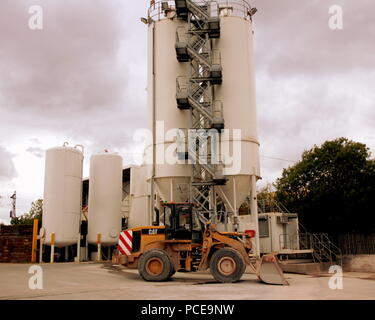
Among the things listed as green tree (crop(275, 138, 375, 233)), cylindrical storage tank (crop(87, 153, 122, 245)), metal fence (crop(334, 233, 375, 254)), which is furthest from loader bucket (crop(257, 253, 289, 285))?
cylindrical storage tank (crop(87, 153, 122, 245))

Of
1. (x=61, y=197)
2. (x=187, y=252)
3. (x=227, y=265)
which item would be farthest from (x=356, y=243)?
(x=61, y=197)

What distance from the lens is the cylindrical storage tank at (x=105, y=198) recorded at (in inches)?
1210

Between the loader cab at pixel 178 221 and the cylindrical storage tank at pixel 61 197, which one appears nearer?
the loader cab at pixel 178 221

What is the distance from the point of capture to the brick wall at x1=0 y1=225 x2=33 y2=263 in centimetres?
2945

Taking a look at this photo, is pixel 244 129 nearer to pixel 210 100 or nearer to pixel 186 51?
pixel 210 100

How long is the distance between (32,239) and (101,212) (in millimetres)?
5107

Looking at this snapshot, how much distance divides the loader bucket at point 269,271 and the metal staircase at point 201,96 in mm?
7316

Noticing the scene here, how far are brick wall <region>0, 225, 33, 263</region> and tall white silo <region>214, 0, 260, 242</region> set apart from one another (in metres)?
15.0

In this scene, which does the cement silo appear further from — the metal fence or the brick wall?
the brick wall

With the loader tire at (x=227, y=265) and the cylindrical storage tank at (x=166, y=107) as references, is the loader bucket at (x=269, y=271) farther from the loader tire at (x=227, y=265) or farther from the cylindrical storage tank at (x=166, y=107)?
the cylindrical storage tank at (x=166, y=107)

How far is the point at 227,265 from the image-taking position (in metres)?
14.9

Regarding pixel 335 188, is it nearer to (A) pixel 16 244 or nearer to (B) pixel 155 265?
(B) pixel 155 265

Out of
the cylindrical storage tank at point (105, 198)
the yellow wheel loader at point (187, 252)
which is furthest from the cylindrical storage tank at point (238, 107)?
the cylindrical storage tank at point (105, 198)
